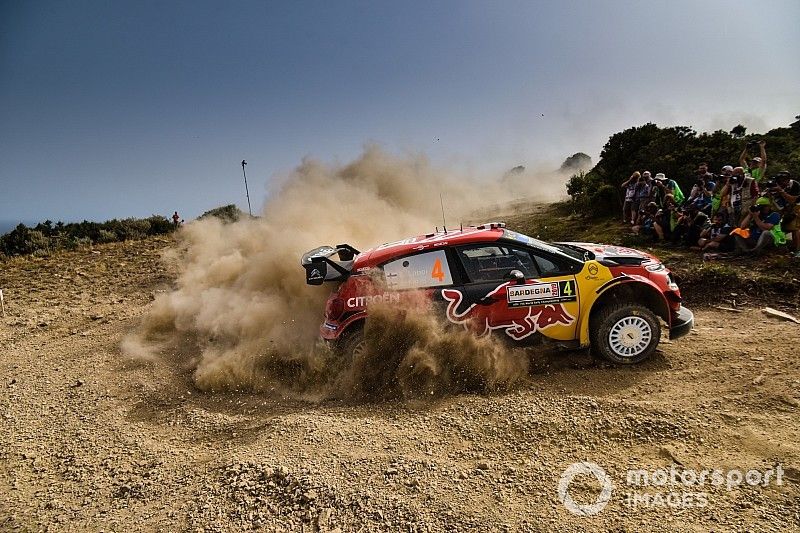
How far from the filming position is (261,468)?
150 inches

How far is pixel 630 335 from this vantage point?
5027 millimetres

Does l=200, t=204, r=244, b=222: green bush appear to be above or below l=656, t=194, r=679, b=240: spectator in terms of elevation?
above

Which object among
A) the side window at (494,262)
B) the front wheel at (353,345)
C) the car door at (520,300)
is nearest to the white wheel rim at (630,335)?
the car door at (520,300)

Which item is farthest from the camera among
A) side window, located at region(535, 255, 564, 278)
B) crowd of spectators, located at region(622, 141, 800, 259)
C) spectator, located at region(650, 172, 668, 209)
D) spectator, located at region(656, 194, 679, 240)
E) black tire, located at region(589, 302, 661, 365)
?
Answer: spectator, located at region(650, 172, 668, 209)

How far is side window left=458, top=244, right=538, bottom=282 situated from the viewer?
513cm

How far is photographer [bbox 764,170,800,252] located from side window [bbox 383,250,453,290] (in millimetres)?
6687

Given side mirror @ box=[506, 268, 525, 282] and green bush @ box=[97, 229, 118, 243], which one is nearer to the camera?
side mirror @ box=[506, 268, 525, 282]

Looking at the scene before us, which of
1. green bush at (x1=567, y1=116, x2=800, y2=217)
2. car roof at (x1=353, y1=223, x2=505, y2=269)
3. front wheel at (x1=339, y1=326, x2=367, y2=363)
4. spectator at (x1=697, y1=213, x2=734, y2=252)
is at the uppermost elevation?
green bush at (x1=567, y1=116, x2=800, y2=217)

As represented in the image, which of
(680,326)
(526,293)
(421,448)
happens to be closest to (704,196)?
(680,326)

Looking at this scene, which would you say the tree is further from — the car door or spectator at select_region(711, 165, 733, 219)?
the car door

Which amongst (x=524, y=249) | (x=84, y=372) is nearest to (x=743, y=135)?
(x=524, y=249)

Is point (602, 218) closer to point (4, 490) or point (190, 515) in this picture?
point (190, 515)

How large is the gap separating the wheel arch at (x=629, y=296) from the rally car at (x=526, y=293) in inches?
0.5

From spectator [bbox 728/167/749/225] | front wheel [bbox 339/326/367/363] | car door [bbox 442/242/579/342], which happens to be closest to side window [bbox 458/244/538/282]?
car door [bbox 442/242/579/342]
